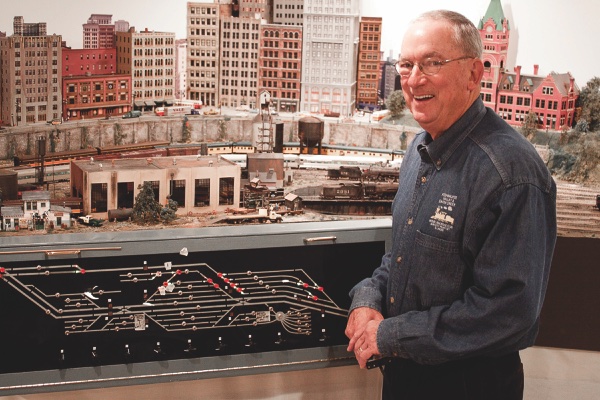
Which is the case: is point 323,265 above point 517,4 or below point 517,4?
below

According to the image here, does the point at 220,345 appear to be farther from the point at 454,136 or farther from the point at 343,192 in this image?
the point at 454,136

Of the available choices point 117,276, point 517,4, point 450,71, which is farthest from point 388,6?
point 117,276

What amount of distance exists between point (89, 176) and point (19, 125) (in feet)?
1.61

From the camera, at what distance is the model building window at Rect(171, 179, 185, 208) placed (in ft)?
13.6

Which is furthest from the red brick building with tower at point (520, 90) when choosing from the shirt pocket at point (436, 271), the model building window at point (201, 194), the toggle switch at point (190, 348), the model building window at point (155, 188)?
the toggle switch at point (190, 348)

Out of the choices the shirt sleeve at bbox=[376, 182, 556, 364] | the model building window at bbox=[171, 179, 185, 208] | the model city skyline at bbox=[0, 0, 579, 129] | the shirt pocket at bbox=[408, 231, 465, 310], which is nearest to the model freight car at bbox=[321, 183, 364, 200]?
the model city skyline at bbox=[0, 0, 579, 129]

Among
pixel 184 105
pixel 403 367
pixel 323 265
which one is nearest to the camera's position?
pixel 403 367

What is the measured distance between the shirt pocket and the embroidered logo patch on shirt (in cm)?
5

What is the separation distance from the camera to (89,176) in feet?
13.3

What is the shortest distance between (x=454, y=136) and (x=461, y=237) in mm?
378

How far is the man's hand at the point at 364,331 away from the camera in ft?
9.79

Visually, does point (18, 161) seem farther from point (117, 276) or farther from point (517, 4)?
point (517, 4)

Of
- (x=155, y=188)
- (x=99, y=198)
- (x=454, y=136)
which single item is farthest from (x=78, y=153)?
(x=454, y=136)

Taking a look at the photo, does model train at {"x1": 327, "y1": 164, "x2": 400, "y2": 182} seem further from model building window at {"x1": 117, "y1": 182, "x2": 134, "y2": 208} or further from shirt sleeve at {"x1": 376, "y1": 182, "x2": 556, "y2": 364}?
shirt sleeve at {"x1": 376, "y1": 182, "x2": 556, "y2": 364}
